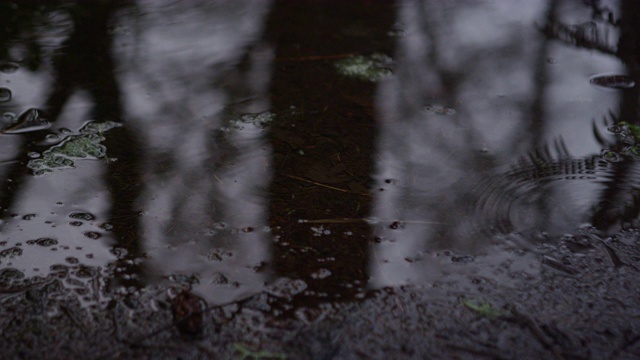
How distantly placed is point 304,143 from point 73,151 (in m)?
0.92

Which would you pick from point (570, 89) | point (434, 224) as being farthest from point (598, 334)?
point (570, 89)

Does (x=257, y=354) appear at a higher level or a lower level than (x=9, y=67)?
lower

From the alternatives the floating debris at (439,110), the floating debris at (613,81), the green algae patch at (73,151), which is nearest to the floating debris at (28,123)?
the green algae patch at (73,151)

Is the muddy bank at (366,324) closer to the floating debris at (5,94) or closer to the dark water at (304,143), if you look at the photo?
the dark water at (304,143)

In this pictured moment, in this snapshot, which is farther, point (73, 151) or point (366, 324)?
point (73, 151)

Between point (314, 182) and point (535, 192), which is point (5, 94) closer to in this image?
point (314, 182)

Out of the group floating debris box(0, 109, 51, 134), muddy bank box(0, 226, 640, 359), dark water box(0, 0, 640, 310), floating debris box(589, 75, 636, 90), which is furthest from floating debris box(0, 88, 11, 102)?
floating debris box(589, 75, 636, 90)

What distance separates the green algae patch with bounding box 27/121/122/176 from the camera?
2254 millimetres

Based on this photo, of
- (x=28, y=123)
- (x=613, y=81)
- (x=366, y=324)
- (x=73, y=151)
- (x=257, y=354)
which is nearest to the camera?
(x=257, y=354)

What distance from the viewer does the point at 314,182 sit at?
2.21 m

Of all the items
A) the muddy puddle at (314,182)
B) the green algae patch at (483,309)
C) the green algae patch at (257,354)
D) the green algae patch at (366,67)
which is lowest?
the green algae patch at (257,354)

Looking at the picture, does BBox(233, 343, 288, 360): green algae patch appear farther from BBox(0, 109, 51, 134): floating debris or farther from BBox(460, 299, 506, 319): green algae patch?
BBox(0, 109, 51, 134): floating debris

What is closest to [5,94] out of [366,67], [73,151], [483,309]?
[73,151]

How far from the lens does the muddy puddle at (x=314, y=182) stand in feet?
5.39
